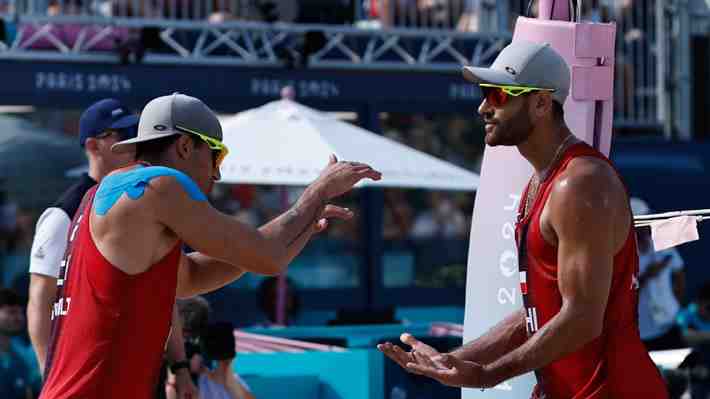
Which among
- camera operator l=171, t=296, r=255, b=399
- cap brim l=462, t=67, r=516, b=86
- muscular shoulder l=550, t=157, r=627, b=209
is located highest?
cap brim l=462, t=67, r=516, b=86

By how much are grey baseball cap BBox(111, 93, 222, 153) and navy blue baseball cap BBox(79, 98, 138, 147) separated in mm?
1830

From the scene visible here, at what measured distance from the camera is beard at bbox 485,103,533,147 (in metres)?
4.07

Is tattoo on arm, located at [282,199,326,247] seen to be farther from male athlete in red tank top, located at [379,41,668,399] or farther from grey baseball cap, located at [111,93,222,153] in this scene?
male athlete in red tank top, located at [379,41,668,399]

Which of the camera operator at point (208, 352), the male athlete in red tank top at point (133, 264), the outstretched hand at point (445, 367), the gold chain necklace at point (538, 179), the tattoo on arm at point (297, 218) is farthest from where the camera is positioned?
the camera operator at point (208, 352)

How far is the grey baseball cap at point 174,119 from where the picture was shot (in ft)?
13.2

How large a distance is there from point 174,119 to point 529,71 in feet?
3.11

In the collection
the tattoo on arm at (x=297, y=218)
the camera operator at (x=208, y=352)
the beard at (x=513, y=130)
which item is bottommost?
the camera operator at (x=208, y=352)

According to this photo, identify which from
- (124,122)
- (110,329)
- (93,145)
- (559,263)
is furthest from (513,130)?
(93,145)

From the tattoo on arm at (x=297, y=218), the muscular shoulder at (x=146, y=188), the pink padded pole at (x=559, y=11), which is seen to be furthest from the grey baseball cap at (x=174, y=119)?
the pink padded pole at (x=559, y=11)

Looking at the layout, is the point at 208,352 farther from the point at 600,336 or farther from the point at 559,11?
the point at 600,336

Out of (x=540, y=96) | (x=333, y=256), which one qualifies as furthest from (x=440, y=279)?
(x=540, y=96)

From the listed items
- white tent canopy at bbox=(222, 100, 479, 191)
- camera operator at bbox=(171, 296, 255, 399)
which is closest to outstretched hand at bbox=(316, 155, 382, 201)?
camera operator at bbox=(171, 296, 255, 399)

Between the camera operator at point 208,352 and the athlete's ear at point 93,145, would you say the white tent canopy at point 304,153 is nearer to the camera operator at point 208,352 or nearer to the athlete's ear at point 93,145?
the camera operator at point 208,352

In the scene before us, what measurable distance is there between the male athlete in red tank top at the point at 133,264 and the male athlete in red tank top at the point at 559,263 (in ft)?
1.80
